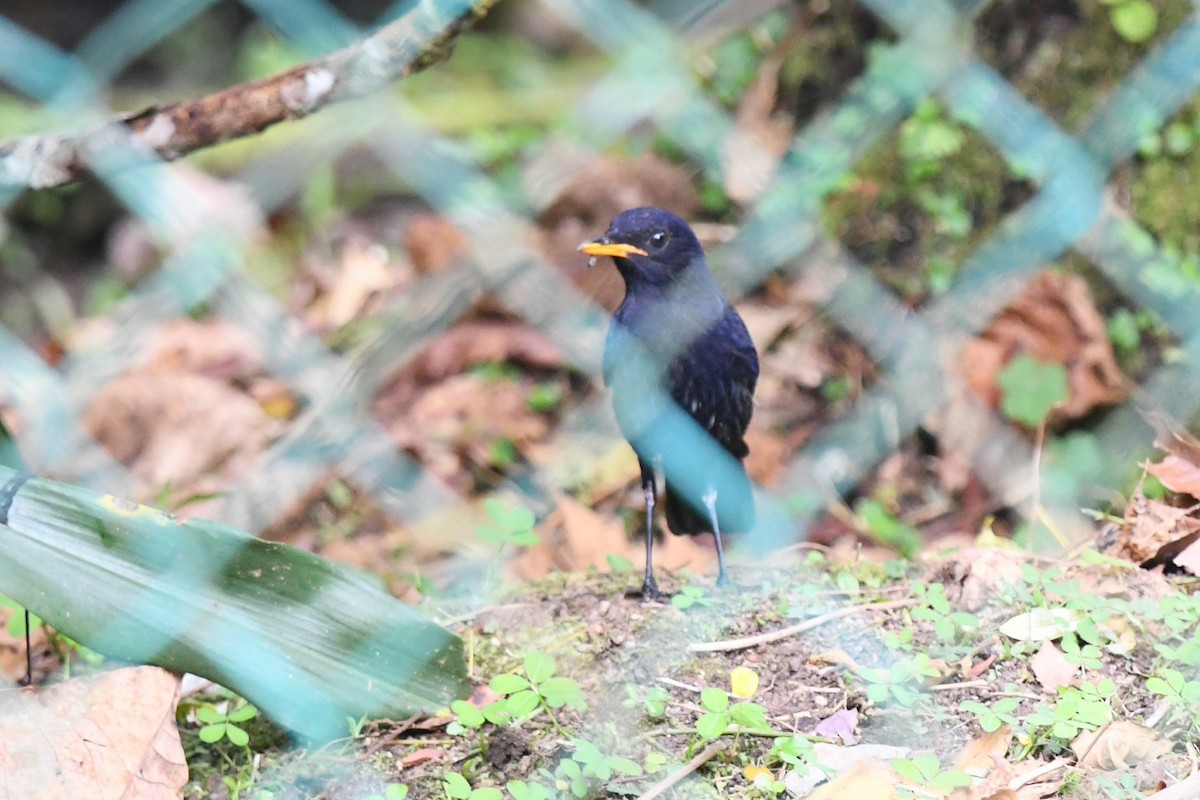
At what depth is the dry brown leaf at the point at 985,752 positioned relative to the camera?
2.30 metres

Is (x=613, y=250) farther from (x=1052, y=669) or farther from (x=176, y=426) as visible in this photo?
(x=176, y=426)

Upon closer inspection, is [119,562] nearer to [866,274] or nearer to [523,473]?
[523,473]

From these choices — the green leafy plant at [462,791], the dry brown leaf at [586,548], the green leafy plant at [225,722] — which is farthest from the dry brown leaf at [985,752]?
the dry brown leaf at [586,548]

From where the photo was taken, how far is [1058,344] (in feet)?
14.6

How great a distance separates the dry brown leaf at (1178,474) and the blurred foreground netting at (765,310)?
2.26 feet

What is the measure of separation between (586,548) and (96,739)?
178 cm

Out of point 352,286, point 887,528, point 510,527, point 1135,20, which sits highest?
point 1135,20

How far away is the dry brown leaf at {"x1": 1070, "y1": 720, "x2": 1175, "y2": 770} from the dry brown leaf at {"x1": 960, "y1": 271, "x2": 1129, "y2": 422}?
2156 millimetres

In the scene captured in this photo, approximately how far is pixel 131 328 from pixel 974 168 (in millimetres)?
3145

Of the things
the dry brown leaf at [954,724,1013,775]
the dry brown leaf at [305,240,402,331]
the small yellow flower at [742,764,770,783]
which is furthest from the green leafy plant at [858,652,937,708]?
the dry brown leaf at [305,240,402,331]

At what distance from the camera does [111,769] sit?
2283 millimetres

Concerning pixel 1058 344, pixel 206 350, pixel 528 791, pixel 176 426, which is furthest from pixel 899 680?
pixel 206 350

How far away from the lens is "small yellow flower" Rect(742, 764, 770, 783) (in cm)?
234

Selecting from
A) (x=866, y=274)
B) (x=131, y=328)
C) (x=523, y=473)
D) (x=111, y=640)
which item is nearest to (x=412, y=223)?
(x=131, y=328)
